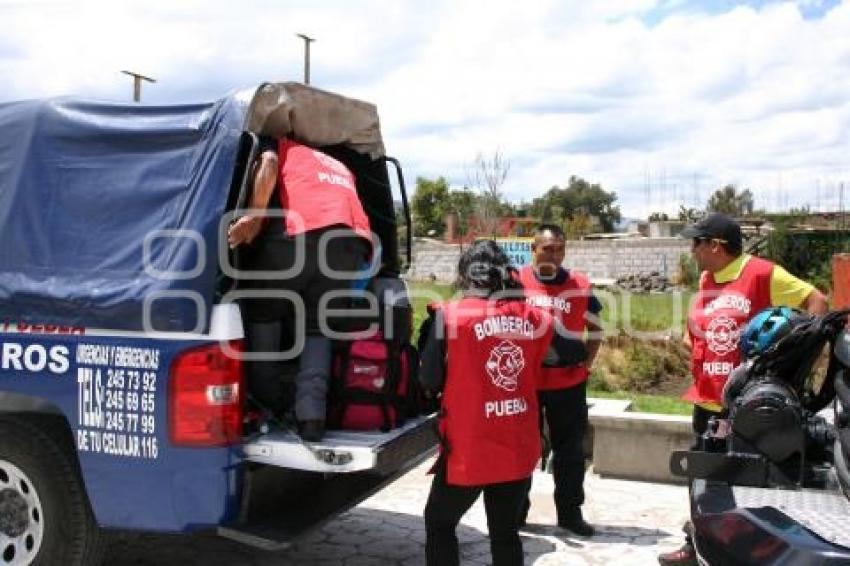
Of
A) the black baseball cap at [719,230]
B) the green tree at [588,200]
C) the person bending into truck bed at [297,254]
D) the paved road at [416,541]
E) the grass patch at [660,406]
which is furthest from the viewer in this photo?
the green tree at [588,200]

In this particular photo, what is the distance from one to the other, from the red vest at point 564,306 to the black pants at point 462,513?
1.60 m

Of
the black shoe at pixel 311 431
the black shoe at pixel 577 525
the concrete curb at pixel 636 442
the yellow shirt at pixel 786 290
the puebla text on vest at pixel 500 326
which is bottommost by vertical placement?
the black shoe at pixel 577 525

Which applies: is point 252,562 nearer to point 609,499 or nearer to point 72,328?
point 72,328

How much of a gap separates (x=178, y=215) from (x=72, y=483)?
126 cm

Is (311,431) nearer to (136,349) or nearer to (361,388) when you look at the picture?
(361,388)

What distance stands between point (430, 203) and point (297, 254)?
5604 centimetres

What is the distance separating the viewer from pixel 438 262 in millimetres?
40969

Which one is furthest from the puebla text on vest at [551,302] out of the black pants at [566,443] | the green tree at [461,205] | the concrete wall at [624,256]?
the green tree at [461,205]

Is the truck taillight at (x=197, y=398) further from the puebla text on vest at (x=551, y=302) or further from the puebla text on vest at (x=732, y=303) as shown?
the puebla text on vest at (x=732, y=303)

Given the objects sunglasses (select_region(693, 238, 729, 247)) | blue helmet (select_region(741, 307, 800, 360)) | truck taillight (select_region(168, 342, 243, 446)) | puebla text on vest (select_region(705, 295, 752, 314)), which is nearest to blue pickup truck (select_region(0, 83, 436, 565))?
truck taillight (select_region(168, 342, 243, 446))

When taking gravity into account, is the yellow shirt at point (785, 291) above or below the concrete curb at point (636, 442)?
above

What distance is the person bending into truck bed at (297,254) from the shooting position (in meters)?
4.12

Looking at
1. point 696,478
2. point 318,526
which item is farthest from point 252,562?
point 696,478

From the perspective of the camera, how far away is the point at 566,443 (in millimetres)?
5633
